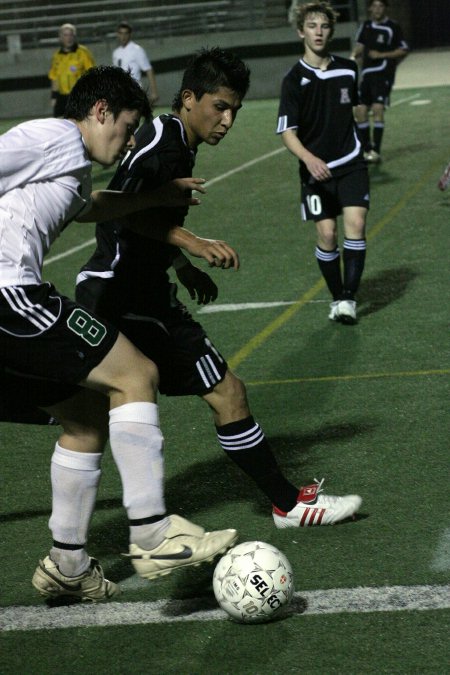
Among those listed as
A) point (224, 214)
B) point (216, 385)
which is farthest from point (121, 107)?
point (224, 214)

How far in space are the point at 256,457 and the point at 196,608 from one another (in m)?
0.77

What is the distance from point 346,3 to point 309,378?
25937 millimetres

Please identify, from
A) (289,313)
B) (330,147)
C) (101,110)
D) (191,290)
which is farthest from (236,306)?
(101,110)

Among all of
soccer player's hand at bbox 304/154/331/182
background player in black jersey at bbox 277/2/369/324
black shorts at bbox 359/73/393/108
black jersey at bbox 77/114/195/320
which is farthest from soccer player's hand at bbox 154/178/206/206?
black shorts at bbox 359/73/393/108

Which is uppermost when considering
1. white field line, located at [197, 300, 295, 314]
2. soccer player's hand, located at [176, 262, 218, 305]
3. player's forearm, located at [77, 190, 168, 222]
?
player's forearm, located at [77, 190, 168, 222]

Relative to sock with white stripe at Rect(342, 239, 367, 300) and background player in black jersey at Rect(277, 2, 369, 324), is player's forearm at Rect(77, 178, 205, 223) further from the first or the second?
sock with white stripe at Rect(342, 239, 367, 300)

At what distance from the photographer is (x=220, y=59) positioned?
4.45 m

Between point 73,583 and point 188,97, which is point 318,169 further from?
point 73,583

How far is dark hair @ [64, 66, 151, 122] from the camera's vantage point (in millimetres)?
3787

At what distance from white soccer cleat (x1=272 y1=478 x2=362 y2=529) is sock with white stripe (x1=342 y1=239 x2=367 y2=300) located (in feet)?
12.2

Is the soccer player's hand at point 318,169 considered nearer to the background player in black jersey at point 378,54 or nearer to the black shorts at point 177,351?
the black shorts at point 177,351

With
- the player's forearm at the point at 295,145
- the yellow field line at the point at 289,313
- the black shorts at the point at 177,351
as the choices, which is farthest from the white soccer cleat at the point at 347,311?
the black shorts at the point at 177,351

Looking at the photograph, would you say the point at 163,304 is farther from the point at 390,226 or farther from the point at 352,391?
the point at 390,226

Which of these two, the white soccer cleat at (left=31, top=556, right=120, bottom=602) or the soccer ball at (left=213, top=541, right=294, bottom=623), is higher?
the soccer ball at (left=213, top=541, right=294, bottom=623)
